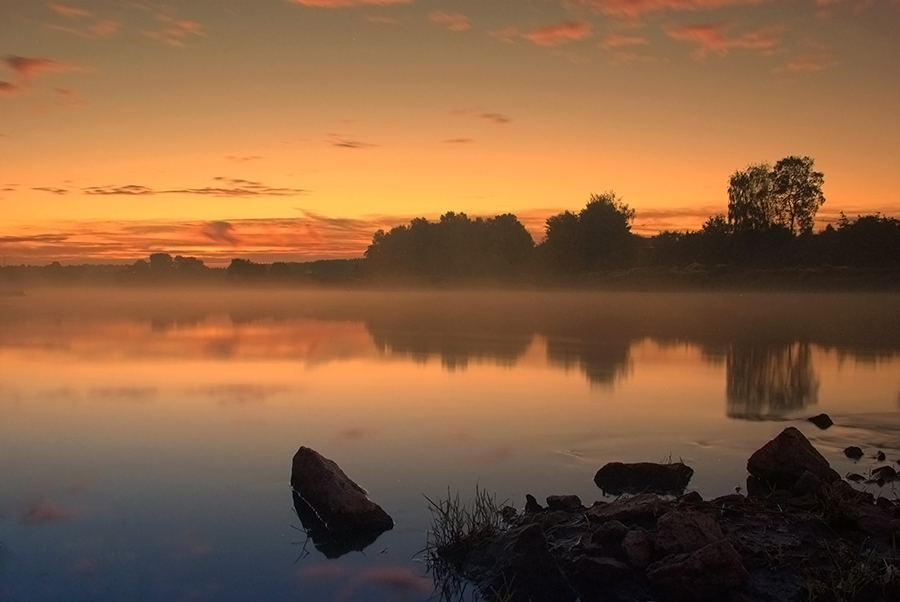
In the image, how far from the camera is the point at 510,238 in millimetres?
123125

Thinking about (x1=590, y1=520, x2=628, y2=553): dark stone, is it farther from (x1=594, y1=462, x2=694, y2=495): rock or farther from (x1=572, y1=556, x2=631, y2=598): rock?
(x1=594, y1=462, x2=694, y2=495): rock

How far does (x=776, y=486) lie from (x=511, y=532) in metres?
4.11

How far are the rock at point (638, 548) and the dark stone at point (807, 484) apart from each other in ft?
9.10

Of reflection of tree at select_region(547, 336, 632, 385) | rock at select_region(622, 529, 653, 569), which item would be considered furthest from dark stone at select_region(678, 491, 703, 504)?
reflection of tree at select_region(547, 336, 632, 385)

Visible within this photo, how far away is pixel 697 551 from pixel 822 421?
29.4ft

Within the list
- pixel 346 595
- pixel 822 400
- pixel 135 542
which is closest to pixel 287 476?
pixel 135 542

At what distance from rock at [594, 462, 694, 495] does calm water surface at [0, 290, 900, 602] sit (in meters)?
Result: 0.34

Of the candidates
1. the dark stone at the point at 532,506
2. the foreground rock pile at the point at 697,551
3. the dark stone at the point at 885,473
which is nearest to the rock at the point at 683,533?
the foreground rock pile at the point at 697,551

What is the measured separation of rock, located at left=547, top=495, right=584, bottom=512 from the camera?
886cm

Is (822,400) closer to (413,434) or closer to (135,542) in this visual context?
(413,434)

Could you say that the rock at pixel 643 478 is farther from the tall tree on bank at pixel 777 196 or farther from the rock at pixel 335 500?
the tall tree on bank at pixel 777 196

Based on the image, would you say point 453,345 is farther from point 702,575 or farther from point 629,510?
point 702,575

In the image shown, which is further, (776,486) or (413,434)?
(413,434)

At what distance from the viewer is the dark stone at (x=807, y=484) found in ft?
29.6
